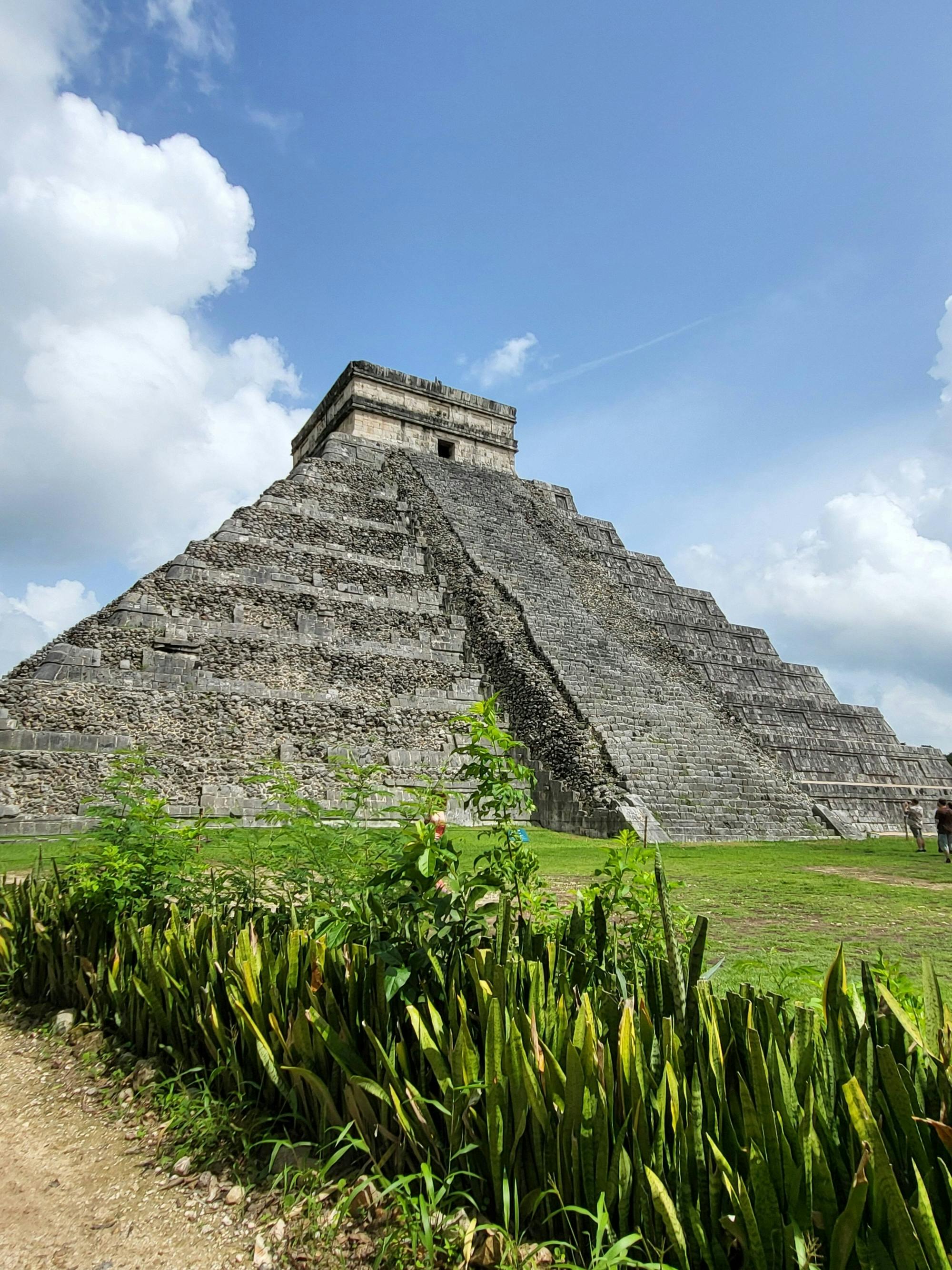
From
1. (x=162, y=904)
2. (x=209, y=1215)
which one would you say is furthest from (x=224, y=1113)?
(x=162, y=904)

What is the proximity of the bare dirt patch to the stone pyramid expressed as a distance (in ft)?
11.3

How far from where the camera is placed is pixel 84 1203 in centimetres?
258

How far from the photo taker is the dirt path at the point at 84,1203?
2277 millimetres

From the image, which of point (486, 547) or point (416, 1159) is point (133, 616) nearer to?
point (486, 547)

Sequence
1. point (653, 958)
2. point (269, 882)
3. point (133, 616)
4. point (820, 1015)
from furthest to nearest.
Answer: point (133, 616)
point (269, 882)
point (653, 958)
point (820, 1015)

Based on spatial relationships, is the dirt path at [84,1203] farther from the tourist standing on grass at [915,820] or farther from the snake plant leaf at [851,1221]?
the tourist standing on grass at [915,820]

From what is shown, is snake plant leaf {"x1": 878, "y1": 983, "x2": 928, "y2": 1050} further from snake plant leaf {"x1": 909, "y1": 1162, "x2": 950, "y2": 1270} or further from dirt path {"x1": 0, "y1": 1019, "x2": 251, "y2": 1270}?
dirt path {"x1": 0, "y1": 1019, "x2": 251, "y2": 1270}

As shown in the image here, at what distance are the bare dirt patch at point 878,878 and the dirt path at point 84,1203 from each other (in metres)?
7.73

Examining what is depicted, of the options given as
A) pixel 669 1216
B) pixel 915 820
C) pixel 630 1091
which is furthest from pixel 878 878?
pixel 669 1216

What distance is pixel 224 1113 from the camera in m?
2.87

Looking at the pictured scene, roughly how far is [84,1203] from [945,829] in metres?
12.5

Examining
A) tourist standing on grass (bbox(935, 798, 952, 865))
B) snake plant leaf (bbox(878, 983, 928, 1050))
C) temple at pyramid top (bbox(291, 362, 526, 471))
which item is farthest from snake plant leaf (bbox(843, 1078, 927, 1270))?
temple at pyramid top (bbox(291, 362, 526, 471))

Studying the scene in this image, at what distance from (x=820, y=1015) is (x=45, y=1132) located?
312cm

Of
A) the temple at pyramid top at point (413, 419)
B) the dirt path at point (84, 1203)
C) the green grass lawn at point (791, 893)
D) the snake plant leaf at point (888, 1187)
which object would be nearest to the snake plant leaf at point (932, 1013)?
the snake plant leaf at point (888, 1187)
